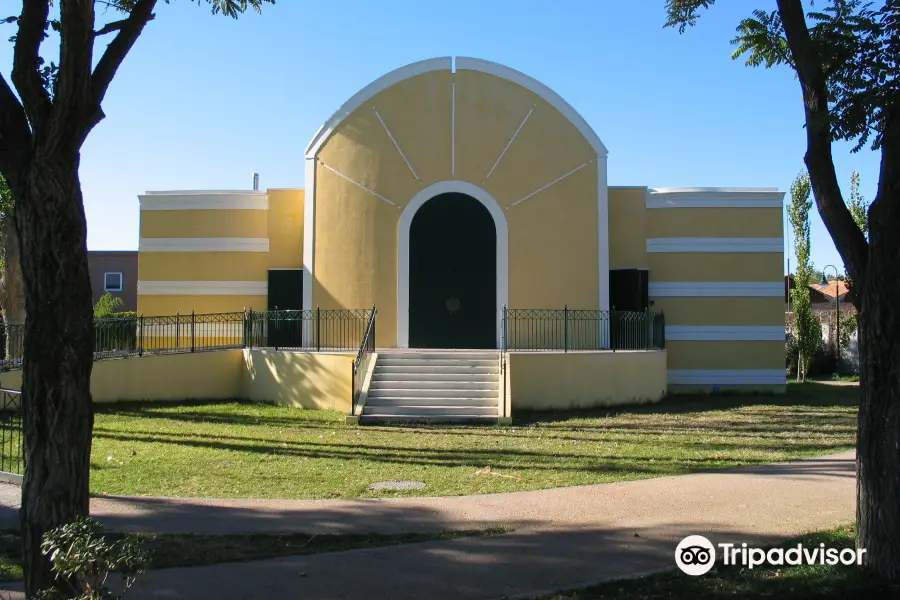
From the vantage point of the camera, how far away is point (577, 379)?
56.2ft

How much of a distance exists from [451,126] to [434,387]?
7.78 meters

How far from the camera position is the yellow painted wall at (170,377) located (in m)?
17.7

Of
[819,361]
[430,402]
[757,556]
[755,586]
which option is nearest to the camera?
[755,586]

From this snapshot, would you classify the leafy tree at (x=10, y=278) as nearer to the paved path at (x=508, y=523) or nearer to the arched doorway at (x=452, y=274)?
the arched doorway at (x=452, y=274)

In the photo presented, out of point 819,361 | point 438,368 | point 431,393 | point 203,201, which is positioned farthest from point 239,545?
point 819,361

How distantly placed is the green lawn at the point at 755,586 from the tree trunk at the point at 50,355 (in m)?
3.46

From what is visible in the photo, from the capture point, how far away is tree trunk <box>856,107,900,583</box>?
5.64 m

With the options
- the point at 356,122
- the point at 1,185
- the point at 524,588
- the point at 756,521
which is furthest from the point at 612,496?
the point at 1,185

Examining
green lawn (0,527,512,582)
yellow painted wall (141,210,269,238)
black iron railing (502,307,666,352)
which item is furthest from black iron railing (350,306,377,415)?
green lawn (0,527,512,582)

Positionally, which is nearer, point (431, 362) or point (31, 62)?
point (31, 62)

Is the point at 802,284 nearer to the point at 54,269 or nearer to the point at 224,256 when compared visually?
the point at 224,256

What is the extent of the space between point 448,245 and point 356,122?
4.16 metres

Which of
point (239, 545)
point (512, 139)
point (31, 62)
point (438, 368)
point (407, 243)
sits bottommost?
point (239, 545)

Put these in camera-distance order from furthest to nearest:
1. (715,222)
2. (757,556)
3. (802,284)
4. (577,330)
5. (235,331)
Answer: (802,284) → (715,222) → (235,331) → (577,330) → (757,556)
